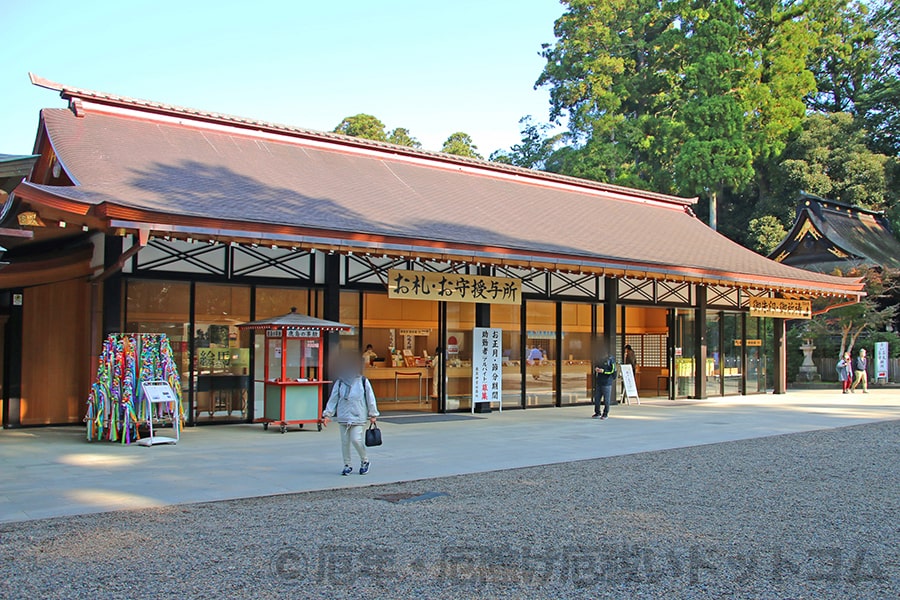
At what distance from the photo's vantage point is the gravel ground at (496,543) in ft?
17.0

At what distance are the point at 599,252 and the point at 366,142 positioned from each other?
22.3 ft

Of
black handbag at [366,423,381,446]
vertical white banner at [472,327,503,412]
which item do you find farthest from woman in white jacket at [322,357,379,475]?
vertical white banner at [472,327,503,412]

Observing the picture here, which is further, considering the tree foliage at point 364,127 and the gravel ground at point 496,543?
the tree foliage at point 364,127

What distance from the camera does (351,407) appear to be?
9.34 m

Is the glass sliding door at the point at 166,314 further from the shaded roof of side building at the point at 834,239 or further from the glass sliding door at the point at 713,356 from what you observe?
the shaded roof of side building at the point at 834,239

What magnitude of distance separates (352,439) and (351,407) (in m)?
0.43

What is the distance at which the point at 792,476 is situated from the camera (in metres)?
9.62

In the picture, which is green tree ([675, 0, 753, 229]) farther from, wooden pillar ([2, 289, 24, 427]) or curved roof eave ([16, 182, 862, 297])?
wooden pillar ([2, 289, 24, 427])

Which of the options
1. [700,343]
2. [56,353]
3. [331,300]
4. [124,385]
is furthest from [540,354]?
[56,353]

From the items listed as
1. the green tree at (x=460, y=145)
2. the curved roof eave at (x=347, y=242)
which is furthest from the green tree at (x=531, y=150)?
the curved roof eave at (x=347, y=242)

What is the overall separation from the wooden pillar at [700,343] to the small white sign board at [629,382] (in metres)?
2.61

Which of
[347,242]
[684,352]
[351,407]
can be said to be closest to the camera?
[351,407]

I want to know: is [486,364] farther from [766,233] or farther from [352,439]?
[766,233]

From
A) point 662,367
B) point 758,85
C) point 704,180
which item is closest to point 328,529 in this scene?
point 662,367
